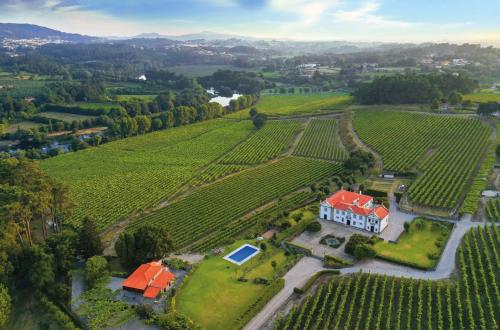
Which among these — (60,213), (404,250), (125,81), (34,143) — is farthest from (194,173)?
(125,81)

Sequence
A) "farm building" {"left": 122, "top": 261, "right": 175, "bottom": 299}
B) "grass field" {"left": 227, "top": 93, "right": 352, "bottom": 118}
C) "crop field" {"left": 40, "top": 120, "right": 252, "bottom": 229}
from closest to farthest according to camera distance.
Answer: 1. "farm building" {"left": 122, "top": 261, "right": 175, "bottom": 299}
2. "crop field" {"left": 40, "top": 120, "right": 252, "bottom": 229}
3. "grass field" {"left": 227, "top": 93, "right": 352, "bottom": 118}

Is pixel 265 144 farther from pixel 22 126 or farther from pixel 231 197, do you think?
pixel 22 126

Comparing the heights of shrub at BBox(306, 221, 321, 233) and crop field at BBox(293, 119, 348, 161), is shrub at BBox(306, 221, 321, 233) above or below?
below

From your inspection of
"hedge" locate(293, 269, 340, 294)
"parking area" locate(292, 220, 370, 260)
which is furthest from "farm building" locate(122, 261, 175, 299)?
"parking area" locate(292, 220, 370, 260)

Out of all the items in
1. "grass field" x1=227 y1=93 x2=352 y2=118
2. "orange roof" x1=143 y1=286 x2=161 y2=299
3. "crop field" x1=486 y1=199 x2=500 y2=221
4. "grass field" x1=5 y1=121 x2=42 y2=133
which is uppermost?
"grass field" x1=227 y1=93 x2=352 y2=118

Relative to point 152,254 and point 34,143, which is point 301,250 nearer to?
point 152,254

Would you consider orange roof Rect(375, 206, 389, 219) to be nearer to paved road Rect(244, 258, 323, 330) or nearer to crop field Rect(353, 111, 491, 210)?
crop field Rect(353, 111, 491, 210)

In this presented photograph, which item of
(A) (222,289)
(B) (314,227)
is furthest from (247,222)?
(A) (222,289)

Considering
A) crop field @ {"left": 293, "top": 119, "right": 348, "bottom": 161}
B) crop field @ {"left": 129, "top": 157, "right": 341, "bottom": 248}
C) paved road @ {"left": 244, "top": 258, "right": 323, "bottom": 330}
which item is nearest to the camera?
paved road @ {"left": 244, "top": 258, "right": 323, "bottom": 330}
